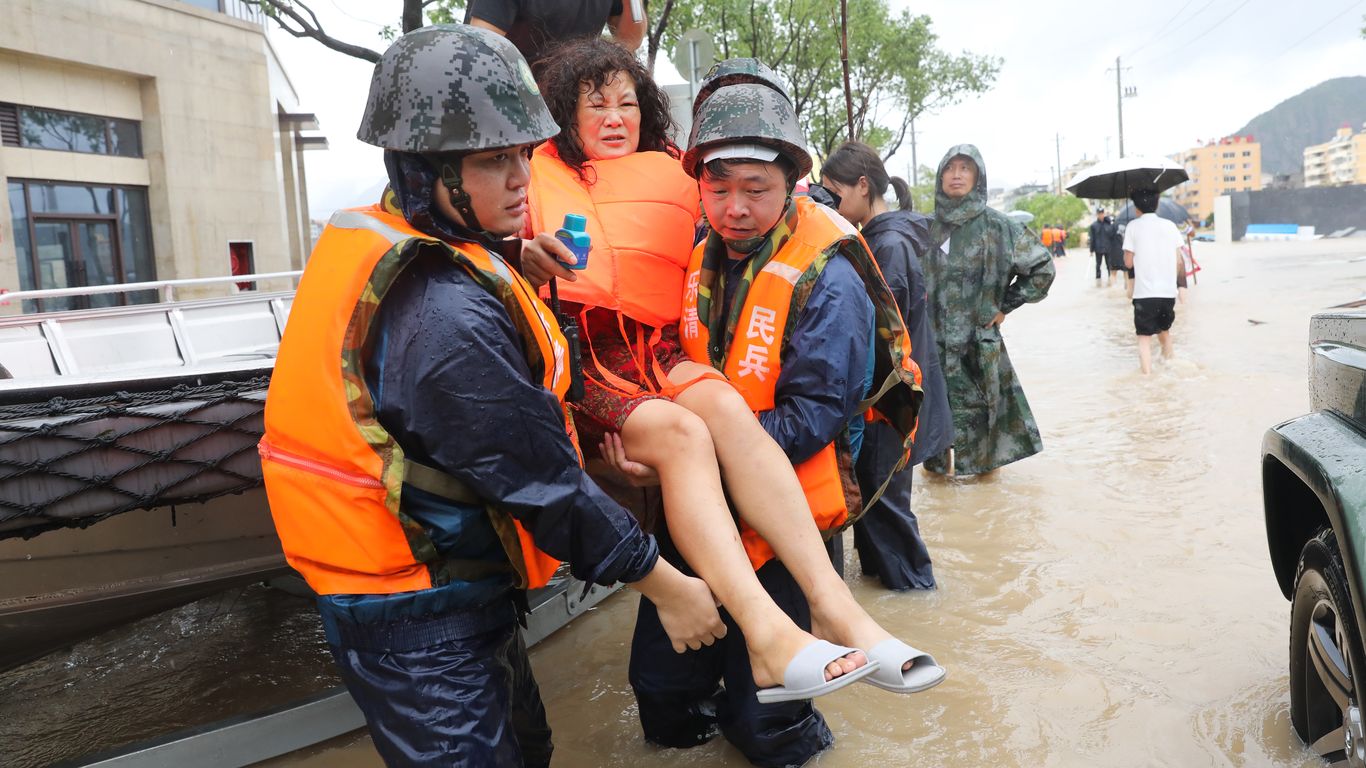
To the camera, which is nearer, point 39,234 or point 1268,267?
point 39,234

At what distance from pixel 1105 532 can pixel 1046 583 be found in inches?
34.8

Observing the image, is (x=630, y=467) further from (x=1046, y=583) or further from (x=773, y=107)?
(x=1046, y=583)

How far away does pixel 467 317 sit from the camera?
6.22ft

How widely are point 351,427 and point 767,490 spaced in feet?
3.47

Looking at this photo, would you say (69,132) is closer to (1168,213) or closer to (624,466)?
(624,466)

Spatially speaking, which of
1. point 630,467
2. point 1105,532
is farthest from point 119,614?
point 1105,532

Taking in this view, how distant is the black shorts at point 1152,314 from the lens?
9.62 m

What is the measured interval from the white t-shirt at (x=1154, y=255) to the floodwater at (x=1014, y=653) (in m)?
2.75

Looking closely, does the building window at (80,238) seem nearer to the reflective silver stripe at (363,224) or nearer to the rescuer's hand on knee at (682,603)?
the reflective silver stripe at (363,224)

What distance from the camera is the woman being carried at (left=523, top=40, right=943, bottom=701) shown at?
7.43 ft

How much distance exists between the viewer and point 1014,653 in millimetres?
3766

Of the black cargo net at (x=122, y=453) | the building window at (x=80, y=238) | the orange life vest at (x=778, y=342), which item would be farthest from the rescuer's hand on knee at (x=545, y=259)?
the building window at (x=80, y=238)

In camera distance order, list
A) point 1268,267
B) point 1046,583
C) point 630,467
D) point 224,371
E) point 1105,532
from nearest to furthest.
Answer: point 630,467, point 224,371, point 1046,583, point 1105,532, point 1268,267

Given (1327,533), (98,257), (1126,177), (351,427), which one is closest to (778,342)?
(351,427)
